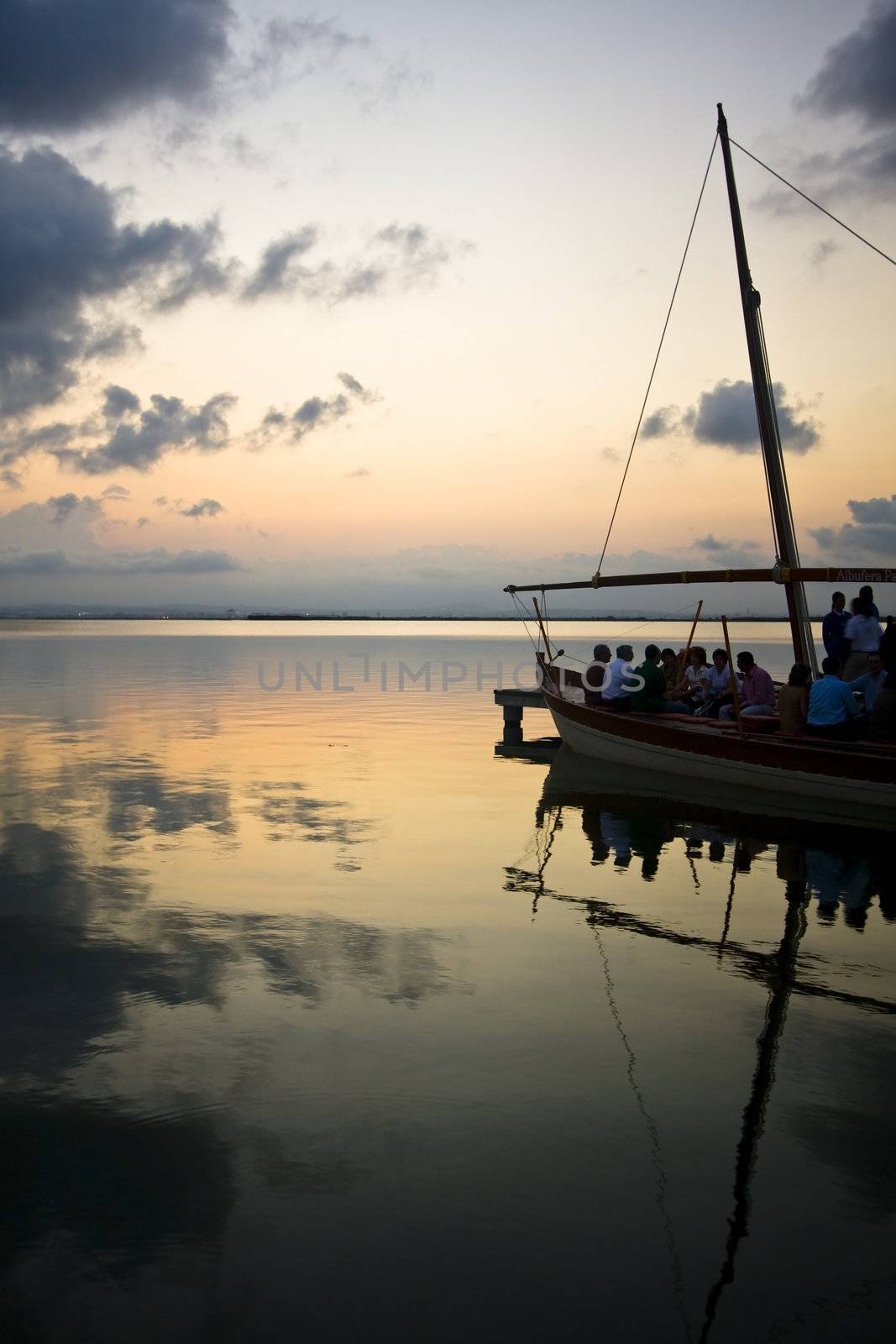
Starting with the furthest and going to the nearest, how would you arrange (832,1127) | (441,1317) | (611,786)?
(611,786), (832,1127), (441,1317)

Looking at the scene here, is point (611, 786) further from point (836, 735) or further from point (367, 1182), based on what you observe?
point (367, 1182)

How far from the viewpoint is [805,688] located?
18.9m

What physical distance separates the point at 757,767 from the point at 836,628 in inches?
136

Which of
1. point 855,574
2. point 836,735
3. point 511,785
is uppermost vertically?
point 855,574

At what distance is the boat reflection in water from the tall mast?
489cm

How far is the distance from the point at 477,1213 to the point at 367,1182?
66cm

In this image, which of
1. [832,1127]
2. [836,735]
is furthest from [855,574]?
[832,1127]

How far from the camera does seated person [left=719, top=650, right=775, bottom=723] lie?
21.7 meters

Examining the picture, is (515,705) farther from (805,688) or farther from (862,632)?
(805,688)

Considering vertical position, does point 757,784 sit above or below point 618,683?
below

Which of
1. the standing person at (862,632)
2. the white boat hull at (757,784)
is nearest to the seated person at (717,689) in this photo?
the white boat hull at (757,784)

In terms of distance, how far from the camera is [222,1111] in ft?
21.2

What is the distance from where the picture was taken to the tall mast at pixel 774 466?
22406 mm

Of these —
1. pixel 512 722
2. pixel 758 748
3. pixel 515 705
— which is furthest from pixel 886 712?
pixel 515 705
